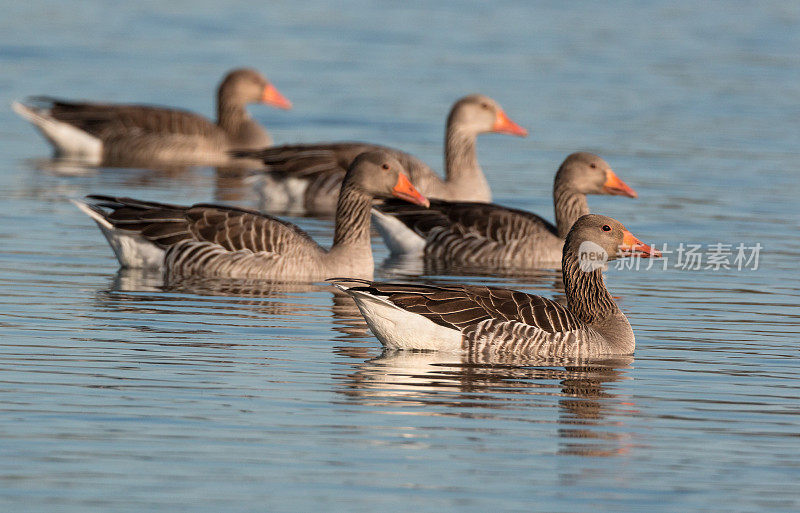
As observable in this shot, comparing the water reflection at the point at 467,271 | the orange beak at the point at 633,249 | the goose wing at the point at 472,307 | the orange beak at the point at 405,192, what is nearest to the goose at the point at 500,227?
the water reflection at the point at 467,271

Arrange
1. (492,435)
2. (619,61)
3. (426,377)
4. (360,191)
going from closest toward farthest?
(492,435) → (426,377) → (360,191) → (619,61)

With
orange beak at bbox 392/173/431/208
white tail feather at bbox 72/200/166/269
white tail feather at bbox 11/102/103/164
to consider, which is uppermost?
white tail feather at bbox 11/102/103/164

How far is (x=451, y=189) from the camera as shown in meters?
22.7

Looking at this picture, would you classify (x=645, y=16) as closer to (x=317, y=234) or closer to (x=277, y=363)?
(x=317, y=234)

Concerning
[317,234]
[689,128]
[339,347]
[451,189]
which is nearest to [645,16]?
[689,128]

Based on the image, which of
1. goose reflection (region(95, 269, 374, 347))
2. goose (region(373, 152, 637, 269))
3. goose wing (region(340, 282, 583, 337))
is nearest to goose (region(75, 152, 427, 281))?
goose reflection (region(95, 269, 374, 347))

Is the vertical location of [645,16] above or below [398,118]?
above

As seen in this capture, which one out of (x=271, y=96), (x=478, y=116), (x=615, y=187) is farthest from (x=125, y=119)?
(x=615, y=187)

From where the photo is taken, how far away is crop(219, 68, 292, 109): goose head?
28875mm

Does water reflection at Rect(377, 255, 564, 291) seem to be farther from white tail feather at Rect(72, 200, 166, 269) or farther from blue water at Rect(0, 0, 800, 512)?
white tail feather at Rect(72, 200, 166, 269)

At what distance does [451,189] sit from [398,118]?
828 centimetres

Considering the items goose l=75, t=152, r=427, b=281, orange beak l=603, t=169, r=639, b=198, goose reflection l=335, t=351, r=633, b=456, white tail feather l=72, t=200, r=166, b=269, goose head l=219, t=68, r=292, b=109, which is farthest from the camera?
goose head l=219, t=68, r=292, b=109

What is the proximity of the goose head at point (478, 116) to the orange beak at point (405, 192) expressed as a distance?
6.30 meters

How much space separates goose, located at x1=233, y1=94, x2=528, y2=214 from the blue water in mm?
651
